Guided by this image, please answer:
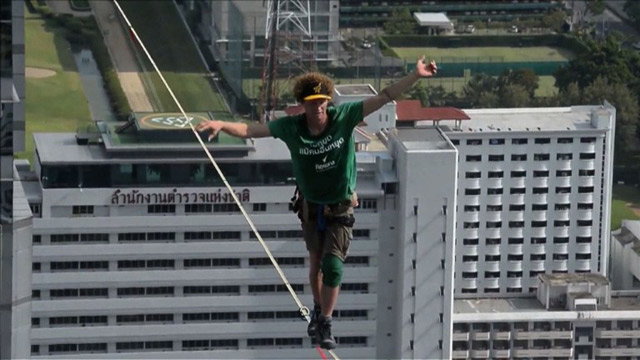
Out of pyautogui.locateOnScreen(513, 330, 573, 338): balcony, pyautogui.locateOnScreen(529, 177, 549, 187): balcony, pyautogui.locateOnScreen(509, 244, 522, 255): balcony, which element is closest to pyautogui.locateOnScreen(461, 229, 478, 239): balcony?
pyautogui.locateOnScreen(509, 244, 522, 255): balcony

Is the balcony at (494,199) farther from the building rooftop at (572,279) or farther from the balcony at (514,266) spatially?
the building rooftop at (572,279)

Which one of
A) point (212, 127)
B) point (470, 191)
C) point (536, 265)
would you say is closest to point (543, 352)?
point (536, 265)

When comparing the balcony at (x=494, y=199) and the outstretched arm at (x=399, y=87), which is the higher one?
the outstretched arm at (x=399, y=87)

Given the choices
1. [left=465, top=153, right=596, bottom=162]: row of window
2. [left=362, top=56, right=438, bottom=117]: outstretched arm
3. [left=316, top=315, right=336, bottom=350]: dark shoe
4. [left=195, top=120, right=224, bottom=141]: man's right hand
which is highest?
[left=362, top=56, right=438, bottom=117]: outstretched arm

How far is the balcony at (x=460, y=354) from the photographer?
1522 inches

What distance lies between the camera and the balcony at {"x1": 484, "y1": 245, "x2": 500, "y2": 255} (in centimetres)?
4275

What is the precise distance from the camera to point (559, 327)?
3866 centimetres

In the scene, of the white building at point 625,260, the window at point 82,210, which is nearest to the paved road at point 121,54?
the white building at point 625,260

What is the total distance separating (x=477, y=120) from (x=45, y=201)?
29.2 feet

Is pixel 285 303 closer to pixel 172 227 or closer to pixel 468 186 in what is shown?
pixel 172 227

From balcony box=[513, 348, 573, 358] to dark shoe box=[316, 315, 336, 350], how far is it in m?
26.7

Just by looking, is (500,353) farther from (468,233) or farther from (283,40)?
(283,40)

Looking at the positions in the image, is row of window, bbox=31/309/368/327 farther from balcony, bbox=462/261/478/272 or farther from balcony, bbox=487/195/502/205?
balcony, bbox=487/195/502/205

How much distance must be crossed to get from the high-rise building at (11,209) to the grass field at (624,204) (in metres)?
34.2
